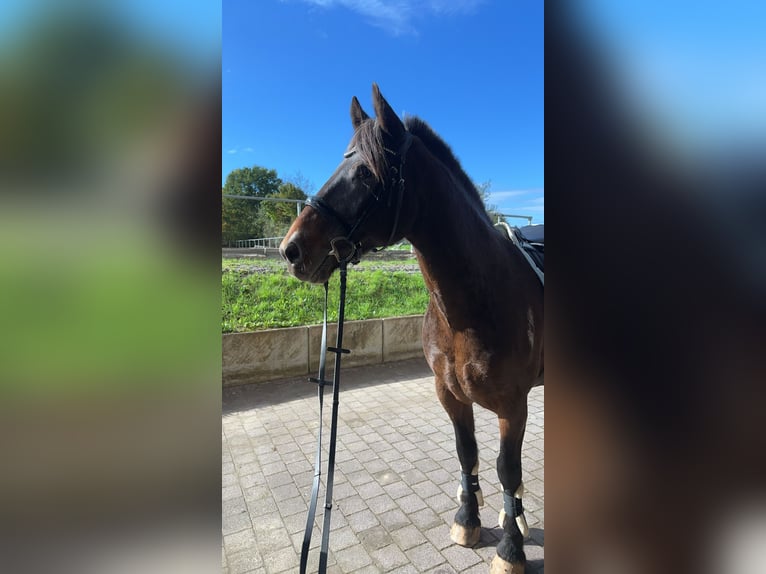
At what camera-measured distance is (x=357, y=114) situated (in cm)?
206

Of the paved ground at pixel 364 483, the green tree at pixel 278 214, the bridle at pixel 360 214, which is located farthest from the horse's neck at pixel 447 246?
the green tree at pixel 278 214

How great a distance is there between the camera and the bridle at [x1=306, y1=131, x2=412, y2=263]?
173 centimetres

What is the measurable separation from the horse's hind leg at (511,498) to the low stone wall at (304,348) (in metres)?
3.64

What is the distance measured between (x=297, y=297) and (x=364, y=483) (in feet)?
13.1

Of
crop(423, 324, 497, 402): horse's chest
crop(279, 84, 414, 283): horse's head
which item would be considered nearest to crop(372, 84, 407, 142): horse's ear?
crop(279, 84, 414, 283): horse's head

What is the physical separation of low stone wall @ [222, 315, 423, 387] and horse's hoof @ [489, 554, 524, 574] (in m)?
3.70

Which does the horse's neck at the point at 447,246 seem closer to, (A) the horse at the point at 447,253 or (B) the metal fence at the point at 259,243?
(A) the horse at the point at 447,253

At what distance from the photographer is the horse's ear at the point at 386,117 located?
1824 millimetres

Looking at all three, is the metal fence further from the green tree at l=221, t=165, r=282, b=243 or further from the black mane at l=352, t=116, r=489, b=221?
the black mane at l=352, t=116, r=489, b=221
